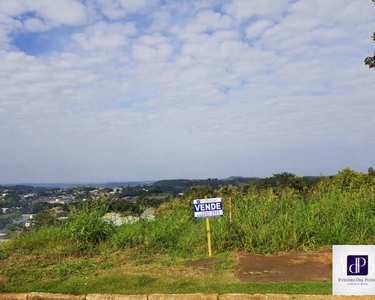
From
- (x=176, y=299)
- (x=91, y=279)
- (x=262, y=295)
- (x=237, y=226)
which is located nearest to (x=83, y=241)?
(x=91, y=279)

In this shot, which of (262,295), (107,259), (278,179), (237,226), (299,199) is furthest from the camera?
(278,179)

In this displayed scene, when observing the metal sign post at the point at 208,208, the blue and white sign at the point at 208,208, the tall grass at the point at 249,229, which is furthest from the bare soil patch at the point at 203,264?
the blue and white sign at the point at 208,208

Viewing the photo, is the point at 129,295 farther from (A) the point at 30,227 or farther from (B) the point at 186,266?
(A) the point at 30,227

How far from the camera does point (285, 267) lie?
6734 millimetres

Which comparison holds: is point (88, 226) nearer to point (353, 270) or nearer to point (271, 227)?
point (271, 227)

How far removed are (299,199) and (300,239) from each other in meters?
2.45

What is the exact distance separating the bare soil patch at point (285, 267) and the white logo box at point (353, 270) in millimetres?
1324

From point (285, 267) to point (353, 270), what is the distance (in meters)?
2.08

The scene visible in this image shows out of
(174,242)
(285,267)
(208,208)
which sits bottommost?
(285,267)

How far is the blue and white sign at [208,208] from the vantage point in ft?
24.8

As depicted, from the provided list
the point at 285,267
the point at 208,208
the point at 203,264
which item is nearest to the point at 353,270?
the point at 285,267

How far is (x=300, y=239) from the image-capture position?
26.0 ft

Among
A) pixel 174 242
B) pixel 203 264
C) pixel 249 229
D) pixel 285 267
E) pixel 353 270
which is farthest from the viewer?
pixel 174 242

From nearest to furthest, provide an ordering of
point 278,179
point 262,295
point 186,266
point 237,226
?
point 262,295 < point 186,266 < point 237,226 < point 278,179
